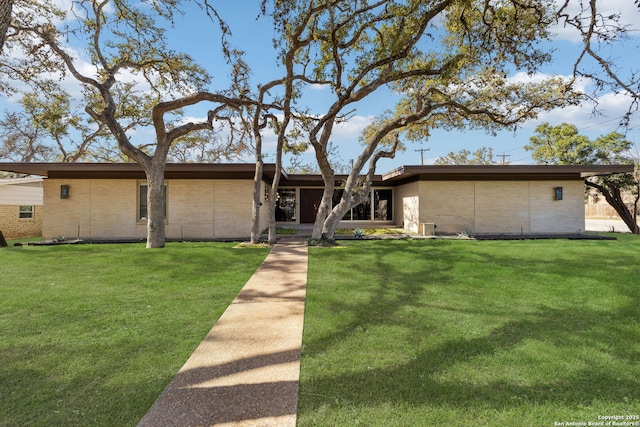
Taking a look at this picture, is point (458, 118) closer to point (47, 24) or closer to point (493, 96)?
point (493, 96)

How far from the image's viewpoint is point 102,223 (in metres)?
13.5

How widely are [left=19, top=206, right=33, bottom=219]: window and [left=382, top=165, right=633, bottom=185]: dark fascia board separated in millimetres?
20450

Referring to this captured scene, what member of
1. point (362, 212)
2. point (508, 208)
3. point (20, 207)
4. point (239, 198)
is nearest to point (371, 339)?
point (239, 198)

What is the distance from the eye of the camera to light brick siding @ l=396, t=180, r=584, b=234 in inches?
590

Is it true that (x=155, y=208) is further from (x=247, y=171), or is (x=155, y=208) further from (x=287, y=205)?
(x=287, y=205)

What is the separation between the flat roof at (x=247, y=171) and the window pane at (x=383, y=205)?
4467mm

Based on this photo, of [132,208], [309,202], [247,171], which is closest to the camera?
[247,171]

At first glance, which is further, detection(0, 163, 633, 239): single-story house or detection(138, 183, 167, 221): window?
detection(138, 183, 167, 221): window

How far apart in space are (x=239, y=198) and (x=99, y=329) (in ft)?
32.0

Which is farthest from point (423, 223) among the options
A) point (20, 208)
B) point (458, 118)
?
point (20, 208)

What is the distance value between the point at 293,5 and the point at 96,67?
8562mm

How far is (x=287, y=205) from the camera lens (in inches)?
793

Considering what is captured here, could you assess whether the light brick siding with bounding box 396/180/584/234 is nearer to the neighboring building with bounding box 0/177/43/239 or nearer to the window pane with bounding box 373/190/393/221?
the window pane with bounding box 373/190/393/221

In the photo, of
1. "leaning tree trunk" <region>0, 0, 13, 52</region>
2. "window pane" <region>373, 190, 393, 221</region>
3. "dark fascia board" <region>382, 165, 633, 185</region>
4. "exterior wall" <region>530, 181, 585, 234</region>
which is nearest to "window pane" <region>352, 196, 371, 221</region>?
"window pane" <region>373, 190, 393, 221</region>
